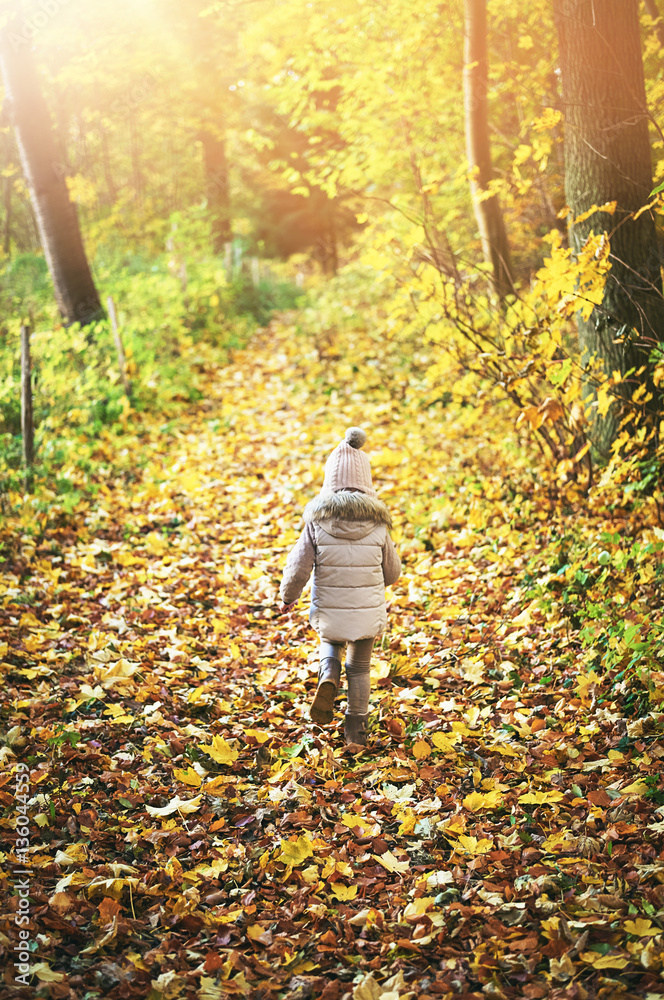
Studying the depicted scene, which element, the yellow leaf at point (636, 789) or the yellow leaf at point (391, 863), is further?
the yellow leaf at point (636, 789)

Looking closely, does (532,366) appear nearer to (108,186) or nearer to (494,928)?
(494,928)

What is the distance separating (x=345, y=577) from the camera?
3910 millimetres

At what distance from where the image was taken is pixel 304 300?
17.5 metres

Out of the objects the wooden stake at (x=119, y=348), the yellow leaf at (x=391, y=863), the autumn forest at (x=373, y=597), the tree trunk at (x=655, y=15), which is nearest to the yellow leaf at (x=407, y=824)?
the autumn forest at (x=373, y=597)

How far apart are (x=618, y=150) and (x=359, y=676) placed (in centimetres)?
444

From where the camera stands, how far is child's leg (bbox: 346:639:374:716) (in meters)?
3.94

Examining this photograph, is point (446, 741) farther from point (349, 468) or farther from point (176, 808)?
point (349, 468)

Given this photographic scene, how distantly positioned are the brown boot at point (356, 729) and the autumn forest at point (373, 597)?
0.01 meters

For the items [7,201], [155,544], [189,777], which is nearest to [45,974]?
[189,777]

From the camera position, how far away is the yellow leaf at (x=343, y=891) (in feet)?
9.52

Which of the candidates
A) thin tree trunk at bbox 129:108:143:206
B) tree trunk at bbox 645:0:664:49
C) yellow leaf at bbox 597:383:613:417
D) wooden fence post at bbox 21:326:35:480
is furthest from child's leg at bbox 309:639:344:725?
thin tree trunk at bbox 129:108:143:206

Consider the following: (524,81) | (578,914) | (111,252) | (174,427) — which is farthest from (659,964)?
(111,252)

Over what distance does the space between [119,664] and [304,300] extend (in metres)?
14.4

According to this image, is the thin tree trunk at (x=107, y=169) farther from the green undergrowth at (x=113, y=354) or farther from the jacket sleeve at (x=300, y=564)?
the jacket sleeve at (x=300, y=564)
